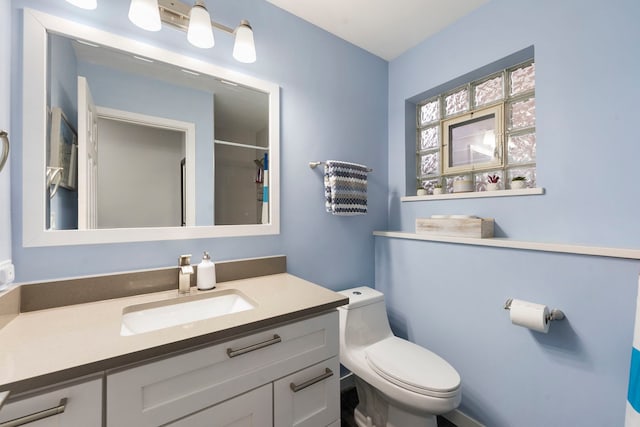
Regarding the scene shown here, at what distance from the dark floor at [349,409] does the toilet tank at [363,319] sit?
462 mm

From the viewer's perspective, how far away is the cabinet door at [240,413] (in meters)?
0.71

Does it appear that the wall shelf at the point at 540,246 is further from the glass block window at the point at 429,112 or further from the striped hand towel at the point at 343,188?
the glass block window at the point at 429,112

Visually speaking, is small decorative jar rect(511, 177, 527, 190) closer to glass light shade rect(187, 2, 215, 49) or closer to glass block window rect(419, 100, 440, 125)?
glass block window rect(419, 100, 440, 125)

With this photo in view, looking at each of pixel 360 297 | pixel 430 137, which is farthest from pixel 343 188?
pixel 430 137

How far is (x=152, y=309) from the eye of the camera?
0.99 meters

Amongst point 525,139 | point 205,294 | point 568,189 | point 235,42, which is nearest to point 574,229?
point 568,189

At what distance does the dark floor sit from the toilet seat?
1.52 ft

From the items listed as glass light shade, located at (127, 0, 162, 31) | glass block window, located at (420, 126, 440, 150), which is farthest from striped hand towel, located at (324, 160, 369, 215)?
Answer: glass light shade, located at (127, 0, 162, 31)

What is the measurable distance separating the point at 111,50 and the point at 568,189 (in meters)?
2.06

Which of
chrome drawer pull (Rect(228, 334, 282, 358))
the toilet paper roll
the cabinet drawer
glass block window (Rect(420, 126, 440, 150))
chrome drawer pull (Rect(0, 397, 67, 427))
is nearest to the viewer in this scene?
chrome drawer pull (Rect(0, 397, 67, 427))

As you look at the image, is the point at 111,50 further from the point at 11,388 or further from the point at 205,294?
the point at 11,388

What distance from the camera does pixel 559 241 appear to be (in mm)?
1205

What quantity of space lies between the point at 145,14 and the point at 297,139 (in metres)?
0.84

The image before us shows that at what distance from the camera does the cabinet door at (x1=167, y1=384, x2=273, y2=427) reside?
71cm
